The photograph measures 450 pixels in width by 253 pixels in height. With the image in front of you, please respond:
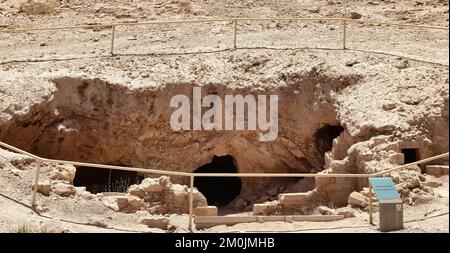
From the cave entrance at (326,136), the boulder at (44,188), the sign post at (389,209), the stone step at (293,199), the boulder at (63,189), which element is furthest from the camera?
the cave entrance at (326,136)

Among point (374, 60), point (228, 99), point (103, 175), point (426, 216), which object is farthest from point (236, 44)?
point (426, 216)

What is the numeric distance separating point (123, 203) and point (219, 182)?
7.41 m

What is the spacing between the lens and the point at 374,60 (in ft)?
49.9

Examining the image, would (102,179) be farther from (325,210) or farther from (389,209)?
(389,209)

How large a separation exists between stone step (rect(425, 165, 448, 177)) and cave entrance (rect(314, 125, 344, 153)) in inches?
137

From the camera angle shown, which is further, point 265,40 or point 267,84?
point 265,40

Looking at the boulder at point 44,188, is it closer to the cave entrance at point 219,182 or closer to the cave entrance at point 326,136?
the cave entrance at point 326,136

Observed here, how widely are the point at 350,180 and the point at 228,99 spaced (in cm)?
400

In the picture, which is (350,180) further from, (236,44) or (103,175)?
(103,175)

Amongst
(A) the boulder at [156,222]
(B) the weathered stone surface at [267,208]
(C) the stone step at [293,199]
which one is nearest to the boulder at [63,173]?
(A) the boulder at [156,222]

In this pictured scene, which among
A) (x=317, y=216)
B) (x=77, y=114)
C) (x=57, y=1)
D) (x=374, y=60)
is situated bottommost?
(x=317, y=216)

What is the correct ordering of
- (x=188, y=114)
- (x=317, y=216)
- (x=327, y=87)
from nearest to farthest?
(x=317, y=216)
(x=327, y=87)
(x=188, y=114)

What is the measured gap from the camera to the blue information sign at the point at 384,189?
986 cm

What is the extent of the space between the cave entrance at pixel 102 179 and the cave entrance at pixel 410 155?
6.75 metres
